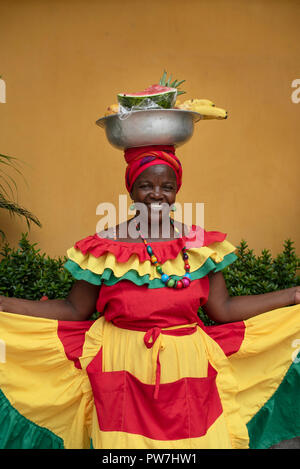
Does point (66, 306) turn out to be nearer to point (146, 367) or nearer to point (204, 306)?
point (146, 367)

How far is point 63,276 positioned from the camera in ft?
12.7

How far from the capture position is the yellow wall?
14.6 feet

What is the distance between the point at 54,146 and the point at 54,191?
0.40 metres

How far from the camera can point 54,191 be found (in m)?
4.55

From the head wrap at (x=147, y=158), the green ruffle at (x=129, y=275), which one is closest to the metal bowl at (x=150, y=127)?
the head wrap at (x=147, y=158)

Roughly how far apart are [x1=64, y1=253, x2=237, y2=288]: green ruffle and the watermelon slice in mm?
762

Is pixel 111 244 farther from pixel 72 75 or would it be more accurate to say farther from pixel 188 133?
pixel 72 75

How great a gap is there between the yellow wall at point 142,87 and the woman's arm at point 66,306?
2.04 m

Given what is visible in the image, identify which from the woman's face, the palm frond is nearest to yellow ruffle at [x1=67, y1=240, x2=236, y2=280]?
the woman's face

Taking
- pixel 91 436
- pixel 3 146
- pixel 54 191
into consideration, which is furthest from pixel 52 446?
pixel 3 146

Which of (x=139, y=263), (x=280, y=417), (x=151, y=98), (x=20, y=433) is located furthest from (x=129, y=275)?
(x=280, y=417)

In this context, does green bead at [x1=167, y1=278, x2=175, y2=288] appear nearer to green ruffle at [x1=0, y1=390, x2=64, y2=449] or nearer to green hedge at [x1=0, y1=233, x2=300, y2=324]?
green ruffle at [x1=0, y1=390, x2=64, y2=449]

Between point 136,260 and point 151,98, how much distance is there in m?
0.75

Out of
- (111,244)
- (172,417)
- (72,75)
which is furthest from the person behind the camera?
(72,75)
